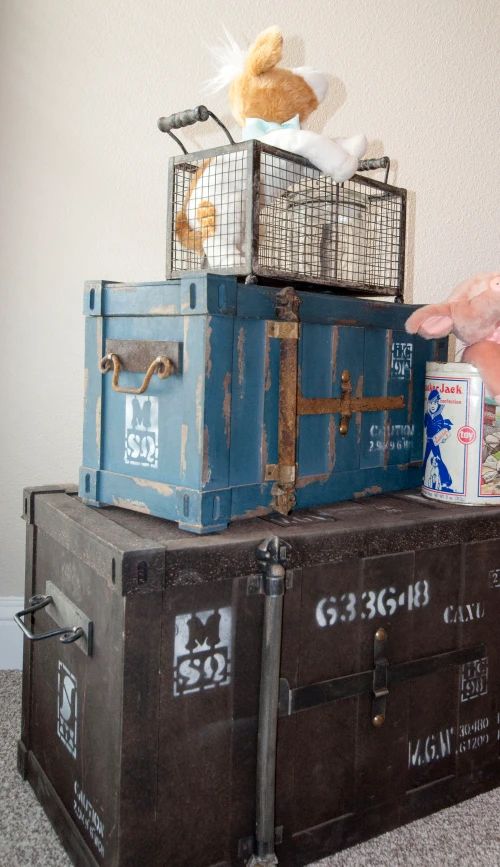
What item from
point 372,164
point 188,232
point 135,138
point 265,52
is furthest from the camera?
point 135,138

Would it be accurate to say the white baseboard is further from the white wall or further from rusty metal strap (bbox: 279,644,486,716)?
rusty metal strap (bbox: 279,644,486,716)

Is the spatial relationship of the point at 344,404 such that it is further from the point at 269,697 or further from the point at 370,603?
the point at 269,697

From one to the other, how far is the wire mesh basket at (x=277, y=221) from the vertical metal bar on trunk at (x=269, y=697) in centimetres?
48

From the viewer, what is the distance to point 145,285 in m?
1.25

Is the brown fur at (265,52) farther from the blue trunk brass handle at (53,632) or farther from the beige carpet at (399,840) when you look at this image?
the beige carpet at (399,840)

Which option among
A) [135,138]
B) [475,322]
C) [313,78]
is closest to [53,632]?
[475,322]

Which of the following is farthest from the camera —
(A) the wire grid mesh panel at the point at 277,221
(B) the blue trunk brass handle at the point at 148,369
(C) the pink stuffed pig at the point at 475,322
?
A: (C) the pink stuffed pig at the point at 475,322

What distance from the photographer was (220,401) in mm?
1174

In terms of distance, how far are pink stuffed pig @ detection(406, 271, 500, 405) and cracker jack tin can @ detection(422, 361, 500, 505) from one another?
0.03 m

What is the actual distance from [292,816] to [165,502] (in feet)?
1.82

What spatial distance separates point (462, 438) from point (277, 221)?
0.55 meters

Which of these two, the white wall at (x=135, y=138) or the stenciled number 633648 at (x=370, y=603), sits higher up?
the white wall at (x=135, y=138)

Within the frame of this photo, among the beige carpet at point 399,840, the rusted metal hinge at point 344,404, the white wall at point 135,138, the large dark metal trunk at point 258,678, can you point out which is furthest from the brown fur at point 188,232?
the beige carpet at point 399,840

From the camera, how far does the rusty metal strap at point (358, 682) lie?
118 centimetres
